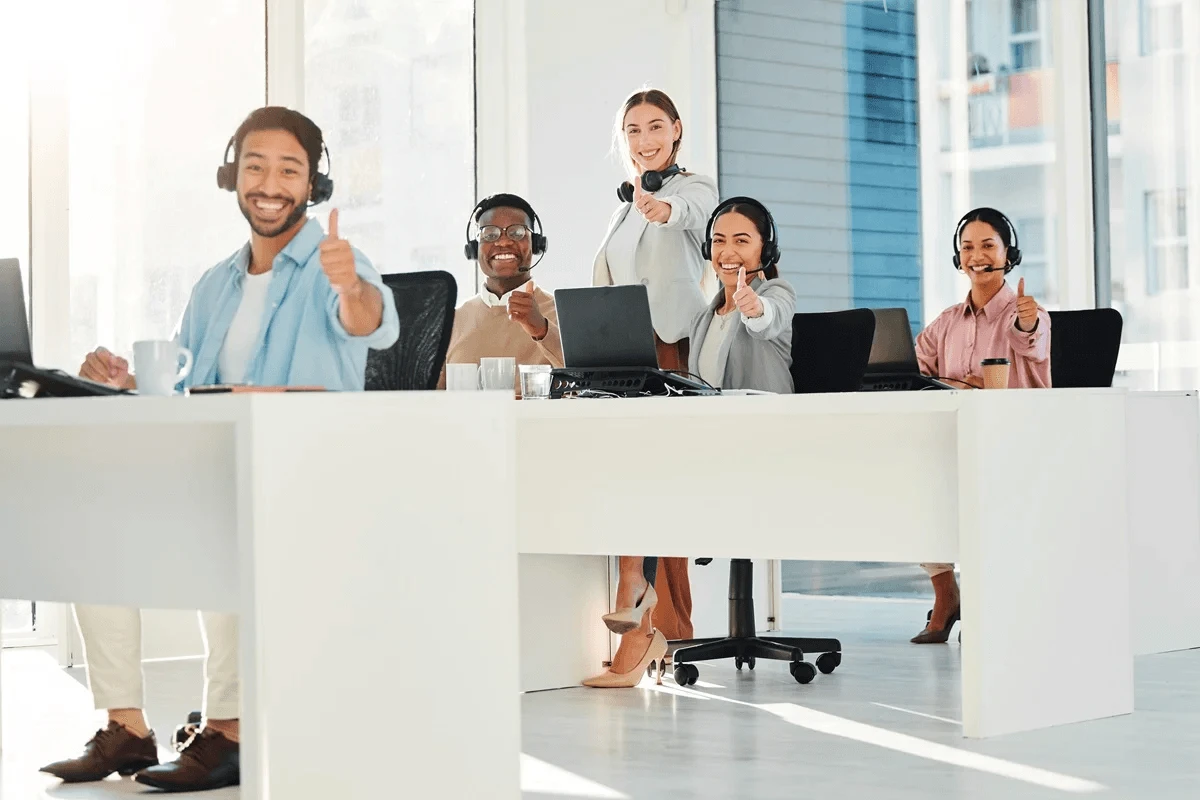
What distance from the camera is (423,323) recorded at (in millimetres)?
3318

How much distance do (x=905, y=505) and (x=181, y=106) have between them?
10.6 feet

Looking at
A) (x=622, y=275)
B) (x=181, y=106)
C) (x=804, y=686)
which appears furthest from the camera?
(x=181, y=106)

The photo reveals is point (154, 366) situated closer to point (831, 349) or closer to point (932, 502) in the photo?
point (932, 502)

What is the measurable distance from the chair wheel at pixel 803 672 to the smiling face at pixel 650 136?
140 cm

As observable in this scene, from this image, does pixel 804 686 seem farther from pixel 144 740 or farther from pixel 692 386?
pixel 144 740

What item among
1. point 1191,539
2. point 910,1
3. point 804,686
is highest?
point 910,1

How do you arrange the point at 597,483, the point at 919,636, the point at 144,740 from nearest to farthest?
the point at 144,740
the point at 597,483
the point at 919,636

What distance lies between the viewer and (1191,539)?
4.86 metres

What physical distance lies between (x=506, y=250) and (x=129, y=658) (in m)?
1.62

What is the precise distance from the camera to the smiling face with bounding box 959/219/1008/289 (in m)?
4.59

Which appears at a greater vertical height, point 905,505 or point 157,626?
point 905,505

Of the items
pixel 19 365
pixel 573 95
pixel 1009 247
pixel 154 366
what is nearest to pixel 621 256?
pixel 1009 247

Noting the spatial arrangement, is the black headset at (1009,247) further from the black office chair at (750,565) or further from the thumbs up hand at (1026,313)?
the black office chair at (750,565)

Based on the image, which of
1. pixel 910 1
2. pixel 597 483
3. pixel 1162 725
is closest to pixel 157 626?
pixel 597 483
